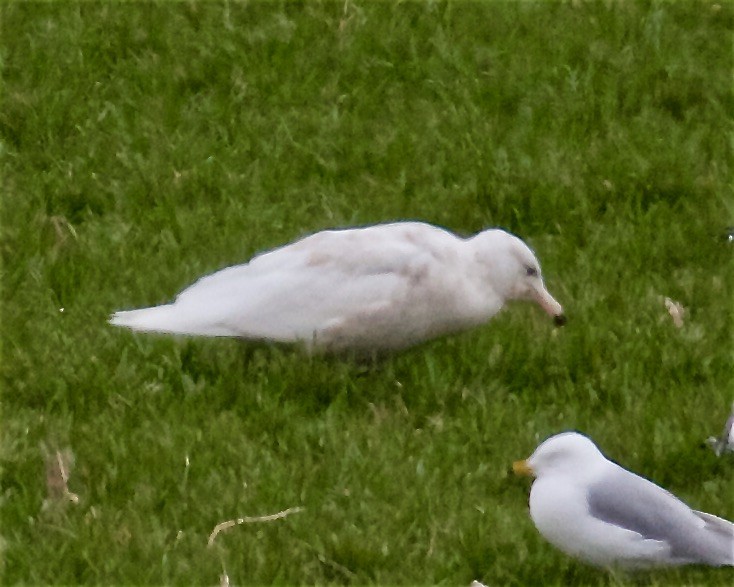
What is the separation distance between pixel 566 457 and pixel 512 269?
159 centimetres

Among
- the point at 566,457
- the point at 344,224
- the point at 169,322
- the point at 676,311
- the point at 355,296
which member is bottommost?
the point at 344,224

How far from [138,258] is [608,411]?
7.43 ft

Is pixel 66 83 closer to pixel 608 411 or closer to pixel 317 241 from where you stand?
pixel 317 241

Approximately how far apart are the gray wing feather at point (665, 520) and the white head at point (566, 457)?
0.10 meters

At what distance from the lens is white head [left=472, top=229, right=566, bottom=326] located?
6.43 meters

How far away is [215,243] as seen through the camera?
7.37 meters

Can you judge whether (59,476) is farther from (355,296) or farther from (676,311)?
(676,311)

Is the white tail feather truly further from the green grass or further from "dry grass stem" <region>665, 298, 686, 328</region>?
"dry grass stem" <region>665, 298, 686, 328</region>

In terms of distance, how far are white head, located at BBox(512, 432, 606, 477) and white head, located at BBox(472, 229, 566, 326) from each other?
56.7 inches

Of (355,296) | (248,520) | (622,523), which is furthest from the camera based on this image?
(355,296)

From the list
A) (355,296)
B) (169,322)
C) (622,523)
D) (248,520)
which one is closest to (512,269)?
(355,296)

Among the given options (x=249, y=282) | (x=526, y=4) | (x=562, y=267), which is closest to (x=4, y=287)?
(x=249, y=282)

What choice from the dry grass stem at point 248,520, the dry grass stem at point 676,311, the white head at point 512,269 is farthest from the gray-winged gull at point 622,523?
the dry grass stem at point 676,311

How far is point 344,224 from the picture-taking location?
761 cm
